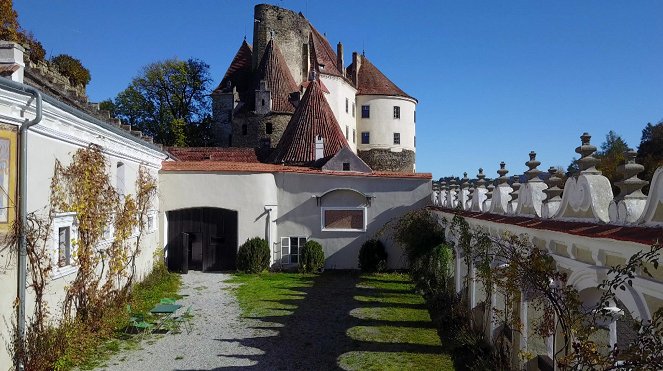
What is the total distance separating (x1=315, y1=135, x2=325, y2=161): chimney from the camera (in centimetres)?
2950

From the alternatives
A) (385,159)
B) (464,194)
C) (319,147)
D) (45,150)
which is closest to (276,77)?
(385,159)

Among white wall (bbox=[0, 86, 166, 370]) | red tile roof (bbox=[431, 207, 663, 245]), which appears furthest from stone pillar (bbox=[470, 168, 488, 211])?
white wall (bbox=[0, 86, 166, 370])

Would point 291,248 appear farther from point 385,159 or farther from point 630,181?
point 385,159

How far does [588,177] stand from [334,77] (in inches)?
1755

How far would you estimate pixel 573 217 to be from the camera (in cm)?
722

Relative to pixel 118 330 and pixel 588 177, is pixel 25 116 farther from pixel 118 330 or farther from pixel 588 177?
pixel 588 177

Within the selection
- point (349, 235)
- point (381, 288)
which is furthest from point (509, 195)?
point (349, 235)

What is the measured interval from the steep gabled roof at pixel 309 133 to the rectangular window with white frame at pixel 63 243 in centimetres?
1834

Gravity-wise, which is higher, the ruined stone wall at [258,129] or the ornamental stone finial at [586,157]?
the ruined stone wall at [258,129]

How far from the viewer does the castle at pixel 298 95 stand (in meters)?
46.2

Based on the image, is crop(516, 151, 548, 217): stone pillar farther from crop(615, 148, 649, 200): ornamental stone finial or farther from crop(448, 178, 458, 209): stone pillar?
crop(448, 178, 458, 209): stone pillar

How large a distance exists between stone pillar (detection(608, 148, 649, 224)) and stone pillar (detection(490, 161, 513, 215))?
457 cm

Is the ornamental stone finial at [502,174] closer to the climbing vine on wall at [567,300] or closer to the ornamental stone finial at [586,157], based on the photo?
the climbing vine on wall at [567,300]

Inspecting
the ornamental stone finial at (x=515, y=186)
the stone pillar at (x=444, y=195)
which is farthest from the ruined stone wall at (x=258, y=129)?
the ornamental stone finial at (x=515, y=186)
